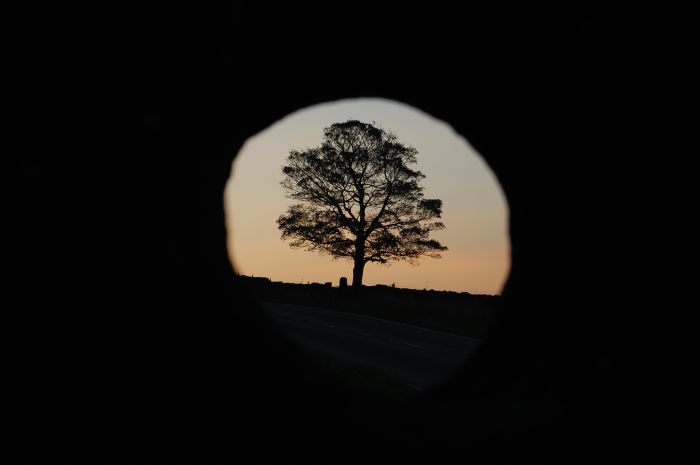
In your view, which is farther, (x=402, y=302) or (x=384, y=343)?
(x=402, y=302)

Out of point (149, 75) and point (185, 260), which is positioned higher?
point (149, 75)

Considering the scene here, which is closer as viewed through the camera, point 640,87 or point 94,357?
point 94,357

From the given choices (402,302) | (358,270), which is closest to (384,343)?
(402,302)

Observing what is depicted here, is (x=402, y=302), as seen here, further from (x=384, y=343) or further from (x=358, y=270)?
(x=384, y=343)

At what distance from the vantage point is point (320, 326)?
17.1 m

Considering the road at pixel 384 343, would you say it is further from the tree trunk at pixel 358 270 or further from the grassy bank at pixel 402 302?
the tree trunk at pixel 358 270

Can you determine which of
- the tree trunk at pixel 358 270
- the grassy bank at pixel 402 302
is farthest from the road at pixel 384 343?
the tree trunk at pixel 358 270

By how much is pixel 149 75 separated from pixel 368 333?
48.7ft

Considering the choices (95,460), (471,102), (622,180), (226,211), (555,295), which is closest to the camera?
(95,460)

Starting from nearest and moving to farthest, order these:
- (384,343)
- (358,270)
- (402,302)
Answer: (384,343) < (402,302) < (358,270)

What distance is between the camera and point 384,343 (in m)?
14.4

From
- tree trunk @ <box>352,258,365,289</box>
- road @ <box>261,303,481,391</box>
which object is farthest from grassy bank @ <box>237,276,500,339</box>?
tree trunk @ <box>352,258,365,289</box>

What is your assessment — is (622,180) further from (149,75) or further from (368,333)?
(368,333)

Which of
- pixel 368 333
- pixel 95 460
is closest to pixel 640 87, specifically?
pixel 95 460
